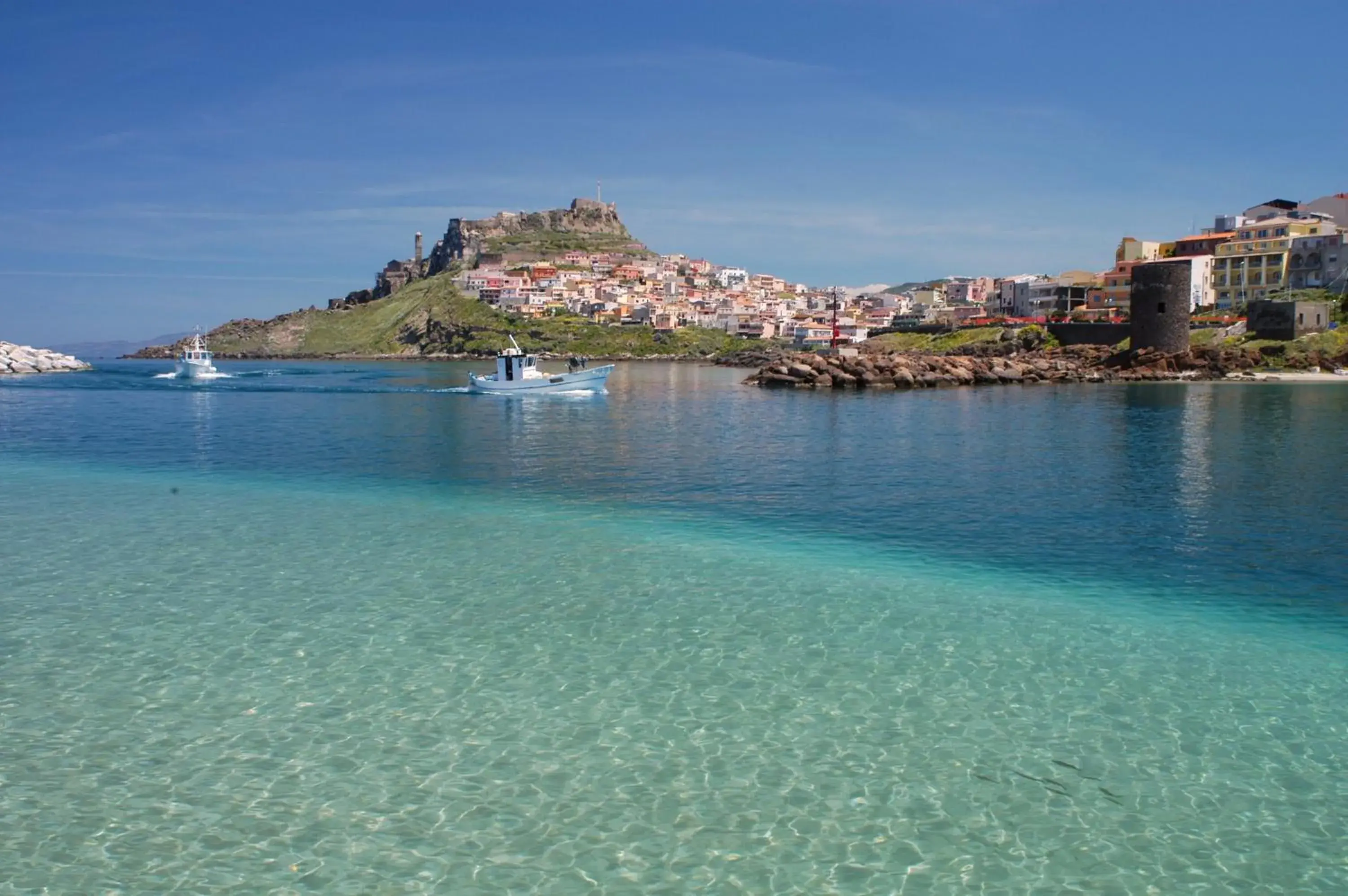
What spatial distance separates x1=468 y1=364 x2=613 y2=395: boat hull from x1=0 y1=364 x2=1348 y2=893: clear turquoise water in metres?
37.3

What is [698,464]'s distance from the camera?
26750 mm

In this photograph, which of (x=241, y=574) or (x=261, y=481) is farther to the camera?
(x=261, y=481)

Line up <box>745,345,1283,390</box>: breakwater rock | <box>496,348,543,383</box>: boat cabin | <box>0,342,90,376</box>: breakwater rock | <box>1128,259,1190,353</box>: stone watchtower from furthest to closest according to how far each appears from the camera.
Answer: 1. <box>0,342,90,376</box>: breakwater rock
2. <box>1128,259,1190,353</box>: stone watchtower
3. <box>745,345,1283,390</box>: breakwater rock
4. <box>496,348,543,383</box>: boat cabin

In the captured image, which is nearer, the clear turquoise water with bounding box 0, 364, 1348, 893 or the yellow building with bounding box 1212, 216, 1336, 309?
the clear turquoise water with bounding box 0, 364, 1348, 893

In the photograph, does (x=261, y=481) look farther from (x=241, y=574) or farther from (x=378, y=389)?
(x=378, y=389)

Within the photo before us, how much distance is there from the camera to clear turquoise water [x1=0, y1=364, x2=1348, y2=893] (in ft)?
21.1

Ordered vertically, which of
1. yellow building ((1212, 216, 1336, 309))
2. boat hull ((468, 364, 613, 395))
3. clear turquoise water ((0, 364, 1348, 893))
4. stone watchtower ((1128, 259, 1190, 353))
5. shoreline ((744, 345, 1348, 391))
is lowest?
clear turquoise water ((0, 364, 1348, 893))

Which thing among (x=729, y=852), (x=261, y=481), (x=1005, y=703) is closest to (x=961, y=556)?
(x=1005, y=703)

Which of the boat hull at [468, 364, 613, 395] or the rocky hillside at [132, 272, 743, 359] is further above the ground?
the rocky hillside at [132, 272, 743, 359]

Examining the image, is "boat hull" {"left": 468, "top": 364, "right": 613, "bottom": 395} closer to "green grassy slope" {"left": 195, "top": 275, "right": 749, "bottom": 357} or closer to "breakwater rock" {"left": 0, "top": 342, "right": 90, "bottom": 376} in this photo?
"green grassy slope" {"left": 195, "top": 275, "right": 749, "bottom": 357}

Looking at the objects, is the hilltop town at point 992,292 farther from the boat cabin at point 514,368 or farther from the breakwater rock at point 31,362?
the breakwater rock at point 31,362

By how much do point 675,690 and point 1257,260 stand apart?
10080cm

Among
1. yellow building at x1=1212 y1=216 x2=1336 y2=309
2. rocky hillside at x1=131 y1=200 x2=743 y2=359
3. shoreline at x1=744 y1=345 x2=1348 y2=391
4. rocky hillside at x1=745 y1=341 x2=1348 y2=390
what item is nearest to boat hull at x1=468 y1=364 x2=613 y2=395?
shoreline at x1=744 y1=345 x2=1348 y2=391

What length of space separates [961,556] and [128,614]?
12.0 m
